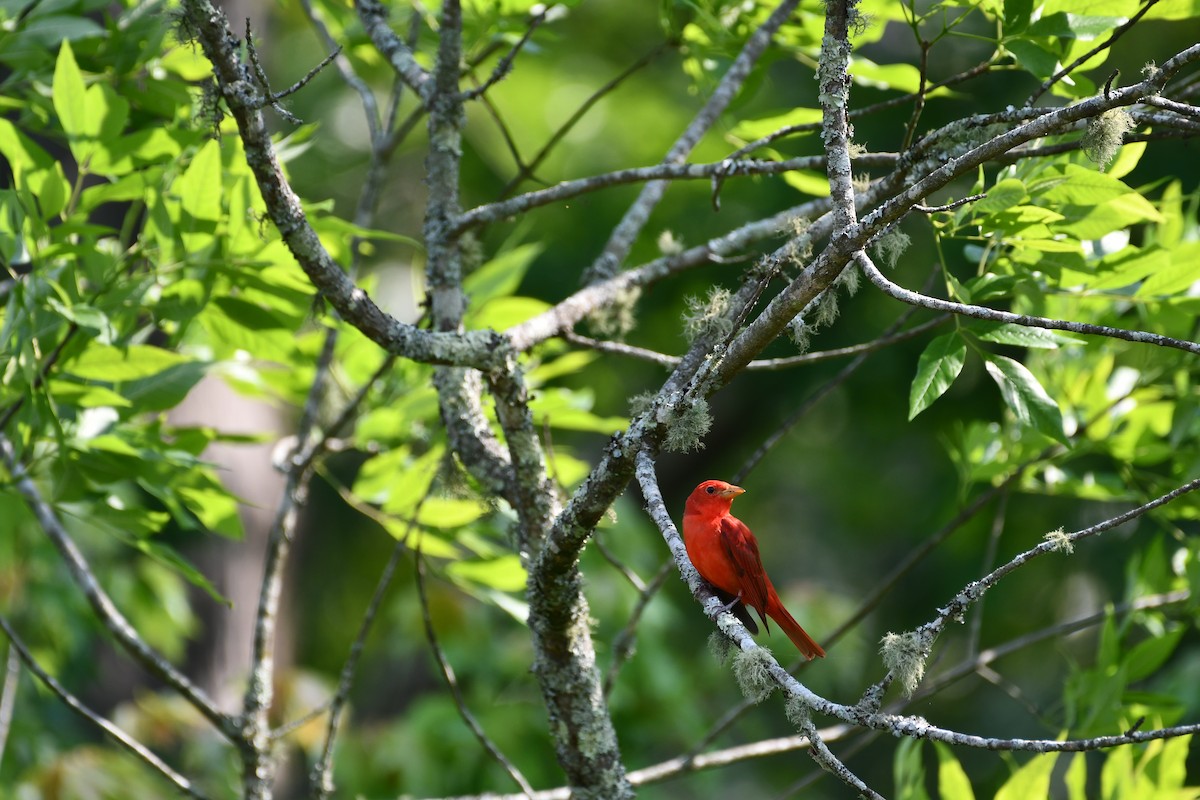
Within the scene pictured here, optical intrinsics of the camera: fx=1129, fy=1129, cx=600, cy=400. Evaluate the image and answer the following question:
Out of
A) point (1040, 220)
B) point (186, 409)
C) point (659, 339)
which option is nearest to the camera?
point (1040, 220)

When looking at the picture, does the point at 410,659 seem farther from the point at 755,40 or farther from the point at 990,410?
the point at 755,40

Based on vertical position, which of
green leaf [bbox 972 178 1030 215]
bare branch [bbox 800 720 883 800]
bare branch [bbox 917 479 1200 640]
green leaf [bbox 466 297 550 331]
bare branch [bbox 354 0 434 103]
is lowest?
bare branch [bbox 800 720 883 800]

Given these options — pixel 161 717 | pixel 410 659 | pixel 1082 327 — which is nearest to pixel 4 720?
pixel 161 717

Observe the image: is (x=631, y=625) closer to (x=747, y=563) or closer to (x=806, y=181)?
(x=747, y=563)

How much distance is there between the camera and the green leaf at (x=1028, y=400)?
7.13 feet

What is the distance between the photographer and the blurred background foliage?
2.68 meters

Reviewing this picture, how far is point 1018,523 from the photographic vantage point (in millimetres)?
7457

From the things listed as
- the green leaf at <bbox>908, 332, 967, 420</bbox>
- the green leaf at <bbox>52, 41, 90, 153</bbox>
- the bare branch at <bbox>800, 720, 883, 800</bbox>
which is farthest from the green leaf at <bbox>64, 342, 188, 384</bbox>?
the bare branch at <bbox>800, 720, 883, 800</bbox>

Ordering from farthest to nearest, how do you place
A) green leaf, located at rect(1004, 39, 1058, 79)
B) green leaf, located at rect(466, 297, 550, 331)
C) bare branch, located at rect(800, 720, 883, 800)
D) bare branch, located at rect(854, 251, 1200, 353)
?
green leaf, located at rect(466, 297, 550, 331) < green leaf, located at rect(1004, 39, 1058, 79) < bare branch, located at rect(854, 251, 1200, 353) < bare branch, located at rect(800, 720, 883, 800)

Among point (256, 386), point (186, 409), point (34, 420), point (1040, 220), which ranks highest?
point (186, 409)

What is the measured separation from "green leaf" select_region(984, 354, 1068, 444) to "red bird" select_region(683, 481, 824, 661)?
0.79 metres

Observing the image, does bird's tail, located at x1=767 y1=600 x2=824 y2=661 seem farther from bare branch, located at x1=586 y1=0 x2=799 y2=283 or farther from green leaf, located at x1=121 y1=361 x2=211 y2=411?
green leaf, located at x1=121 y1=361 x2=211 y2=411

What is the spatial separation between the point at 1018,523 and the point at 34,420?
6.40 m

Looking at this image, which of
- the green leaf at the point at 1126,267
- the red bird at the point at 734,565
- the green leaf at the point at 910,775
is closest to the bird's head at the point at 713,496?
the red bird at the point at 734,565
